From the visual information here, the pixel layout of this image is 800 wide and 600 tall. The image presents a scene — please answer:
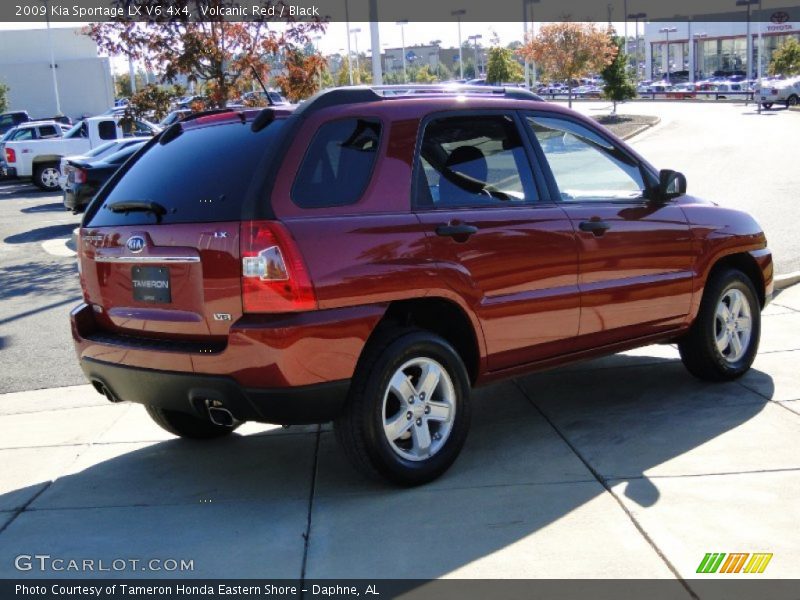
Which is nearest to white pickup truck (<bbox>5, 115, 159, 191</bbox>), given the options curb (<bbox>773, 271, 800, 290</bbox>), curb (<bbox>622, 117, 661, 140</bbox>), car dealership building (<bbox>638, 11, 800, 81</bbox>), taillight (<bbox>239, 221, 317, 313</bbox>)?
curb (<bbox>622, 117, 661, 140</bbox>)

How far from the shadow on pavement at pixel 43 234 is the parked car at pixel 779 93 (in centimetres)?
3973

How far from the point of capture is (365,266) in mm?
4746

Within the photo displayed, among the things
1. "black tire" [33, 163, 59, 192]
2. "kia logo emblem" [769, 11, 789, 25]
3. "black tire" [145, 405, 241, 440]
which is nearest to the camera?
"black tire" [145, 405, 241, 440]

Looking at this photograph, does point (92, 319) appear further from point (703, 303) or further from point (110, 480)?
point (703, 303)

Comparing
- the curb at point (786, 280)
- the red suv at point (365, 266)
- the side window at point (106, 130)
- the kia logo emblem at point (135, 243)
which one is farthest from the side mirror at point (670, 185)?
the side window at point (106, 130)

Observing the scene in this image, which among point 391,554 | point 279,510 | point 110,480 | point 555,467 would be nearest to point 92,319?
point 110,480

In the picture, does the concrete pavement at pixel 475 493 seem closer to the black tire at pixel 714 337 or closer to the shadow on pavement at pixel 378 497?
the shadow on pavement at pixel 378 497

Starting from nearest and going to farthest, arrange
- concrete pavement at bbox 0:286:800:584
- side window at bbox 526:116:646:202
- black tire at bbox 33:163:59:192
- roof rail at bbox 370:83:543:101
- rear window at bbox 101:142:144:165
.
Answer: concrete pavement at bbox 0:286:800:584, roof rail at bbox 370:83:543:101, side window at bbox 526:116:646:202, rear window at bbox 101:142:144:165, black tire at bbox 33:163:59:192

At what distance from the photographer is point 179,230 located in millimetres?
4812

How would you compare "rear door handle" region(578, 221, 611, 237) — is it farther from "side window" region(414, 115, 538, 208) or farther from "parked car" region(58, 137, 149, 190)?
"parked car" region(58, 137, 149, 190)

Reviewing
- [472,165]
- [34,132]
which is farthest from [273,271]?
[34,132]

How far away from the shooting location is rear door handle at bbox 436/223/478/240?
5.06 metres

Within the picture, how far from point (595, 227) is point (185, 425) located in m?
2.67

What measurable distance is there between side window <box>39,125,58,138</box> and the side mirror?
2795 cm
